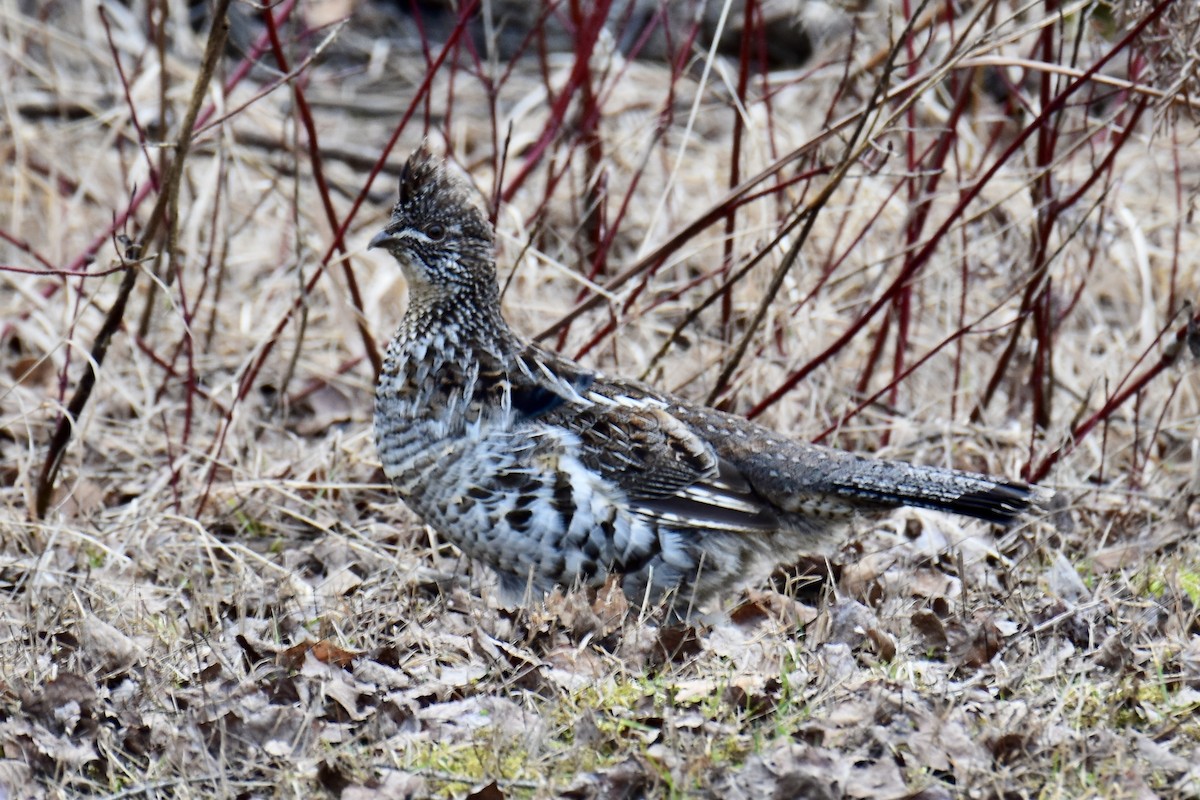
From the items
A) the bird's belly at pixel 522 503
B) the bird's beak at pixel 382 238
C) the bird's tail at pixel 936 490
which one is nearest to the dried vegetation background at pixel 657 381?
the bird's belly at pixel 522 503

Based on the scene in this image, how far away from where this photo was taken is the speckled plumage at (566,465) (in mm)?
4562

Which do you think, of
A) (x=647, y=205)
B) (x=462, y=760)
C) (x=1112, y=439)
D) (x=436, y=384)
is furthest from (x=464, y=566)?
(x=647, y=205)

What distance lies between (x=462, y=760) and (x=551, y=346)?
3.17 m

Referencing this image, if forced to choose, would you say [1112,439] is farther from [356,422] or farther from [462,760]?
[462,760]

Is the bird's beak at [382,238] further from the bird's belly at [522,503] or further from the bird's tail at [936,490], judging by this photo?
the bird's tail at [936,490]

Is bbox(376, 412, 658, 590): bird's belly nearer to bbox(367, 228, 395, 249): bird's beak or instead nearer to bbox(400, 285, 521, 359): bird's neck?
bbox(400, 285, 521, 359): bird's neck

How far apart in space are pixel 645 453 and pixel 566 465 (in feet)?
0.87

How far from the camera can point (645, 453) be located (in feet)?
15.4

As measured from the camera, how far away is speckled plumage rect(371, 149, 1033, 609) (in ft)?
15.0

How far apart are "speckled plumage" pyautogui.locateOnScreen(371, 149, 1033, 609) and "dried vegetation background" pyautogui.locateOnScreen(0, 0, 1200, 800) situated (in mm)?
208

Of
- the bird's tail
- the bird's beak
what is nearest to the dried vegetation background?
the bird's tail

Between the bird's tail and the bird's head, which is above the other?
the bird's head

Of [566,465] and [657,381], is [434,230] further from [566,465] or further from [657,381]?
[657,381]

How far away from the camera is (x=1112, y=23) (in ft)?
17.5
